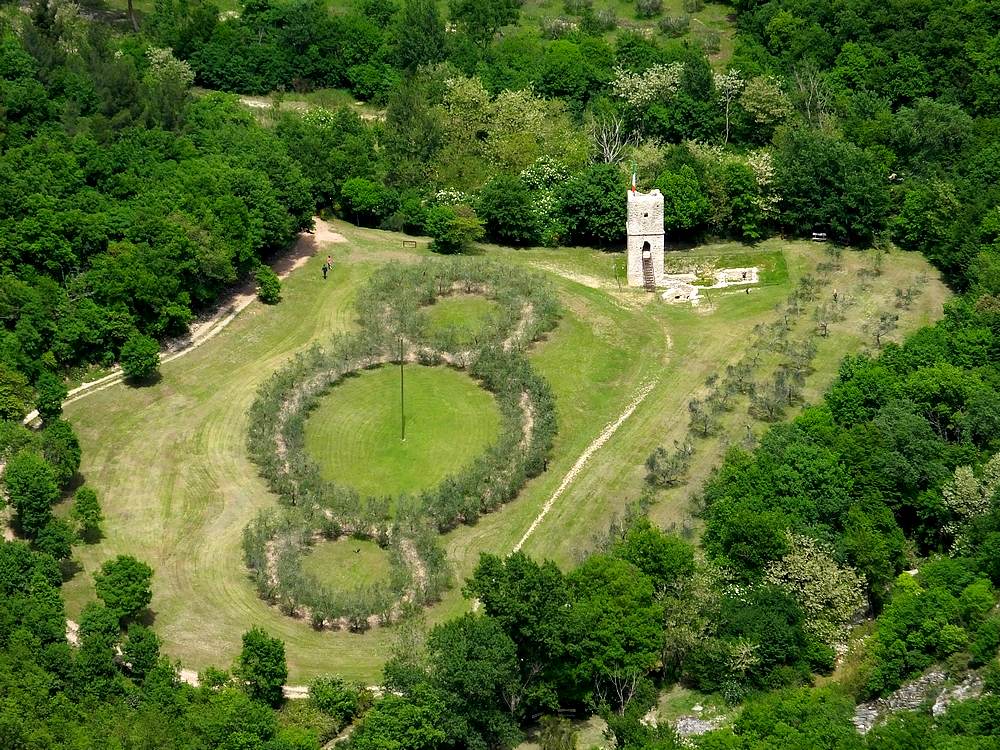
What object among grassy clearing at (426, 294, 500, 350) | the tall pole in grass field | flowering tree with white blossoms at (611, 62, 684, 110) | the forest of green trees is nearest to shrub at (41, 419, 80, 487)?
the forest of green trees

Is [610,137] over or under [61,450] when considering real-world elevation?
over

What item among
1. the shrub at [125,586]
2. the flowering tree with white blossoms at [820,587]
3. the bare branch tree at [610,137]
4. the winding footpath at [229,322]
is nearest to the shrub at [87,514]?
the shrub at [125,586]

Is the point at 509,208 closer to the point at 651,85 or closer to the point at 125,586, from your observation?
the point at 651,85

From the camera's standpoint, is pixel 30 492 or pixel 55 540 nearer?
pixel 55 540

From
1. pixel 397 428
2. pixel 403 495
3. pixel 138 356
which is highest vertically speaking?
pixel 138 356

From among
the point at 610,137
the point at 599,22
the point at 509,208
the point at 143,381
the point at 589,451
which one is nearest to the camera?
the point at 589,451

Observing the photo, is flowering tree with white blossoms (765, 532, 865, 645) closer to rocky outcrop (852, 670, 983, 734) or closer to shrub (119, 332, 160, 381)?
rocky outcrop (852, 670, 983, 734)

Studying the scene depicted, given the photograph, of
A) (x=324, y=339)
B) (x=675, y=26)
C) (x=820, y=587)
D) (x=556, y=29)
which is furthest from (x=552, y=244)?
(x=820, y=587)

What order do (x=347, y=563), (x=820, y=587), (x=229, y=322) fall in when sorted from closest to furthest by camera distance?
(x=820, y=587), (x=347, y=563), (x=229, y=322)

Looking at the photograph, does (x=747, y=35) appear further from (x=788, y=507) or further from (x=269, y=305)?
(x=788, y=507)
